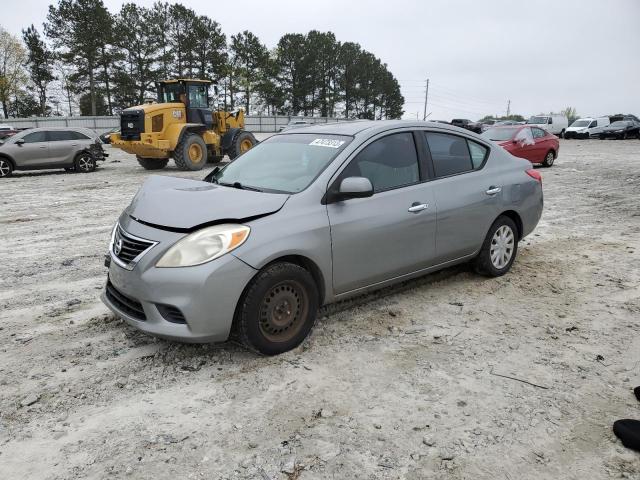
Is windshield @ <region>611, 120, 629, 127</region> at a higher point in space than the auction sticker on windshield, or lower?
higher

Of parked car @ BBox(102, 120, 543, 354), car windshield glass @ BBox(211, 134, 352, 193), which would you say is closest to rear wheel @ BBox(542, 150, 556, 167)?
parked car @ BBox(102, 120, 543, 354)

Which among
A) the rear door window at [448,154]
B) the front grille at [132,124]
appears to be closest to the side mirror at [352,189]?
the rear door window at [448,154]

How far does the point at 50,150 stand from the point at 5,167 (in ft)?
4.60

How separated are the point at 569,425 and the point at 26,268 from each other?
581 centimetres

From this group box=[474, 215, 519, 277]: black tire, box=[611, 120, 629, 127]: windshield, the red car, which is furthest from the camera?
box=[611, 120, 629, 127]: windshield

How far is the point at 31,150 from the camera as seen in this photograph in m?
16.0

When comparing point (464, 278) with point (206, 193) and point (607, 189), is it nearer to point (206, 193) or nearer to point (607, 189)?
point (206, 193)

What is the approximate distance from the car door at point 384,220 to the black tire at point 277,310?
329 mm

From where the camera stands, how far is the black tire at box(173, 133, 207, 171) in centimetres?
1619

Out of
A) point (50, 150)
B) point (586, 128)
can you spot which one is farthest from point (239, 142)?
point (586, 128)

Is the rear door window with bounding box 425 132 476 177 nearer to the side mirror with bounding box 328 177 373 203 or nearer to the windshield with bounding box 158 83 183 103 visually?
the side mirror with bounding box 328 177 373 203

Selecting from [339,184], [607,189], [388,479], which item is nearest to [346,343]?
[339,184]

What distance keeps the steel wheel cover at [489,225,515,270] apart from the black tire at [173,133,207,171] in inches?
503

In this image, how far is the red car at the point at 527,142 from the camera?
608 inches
